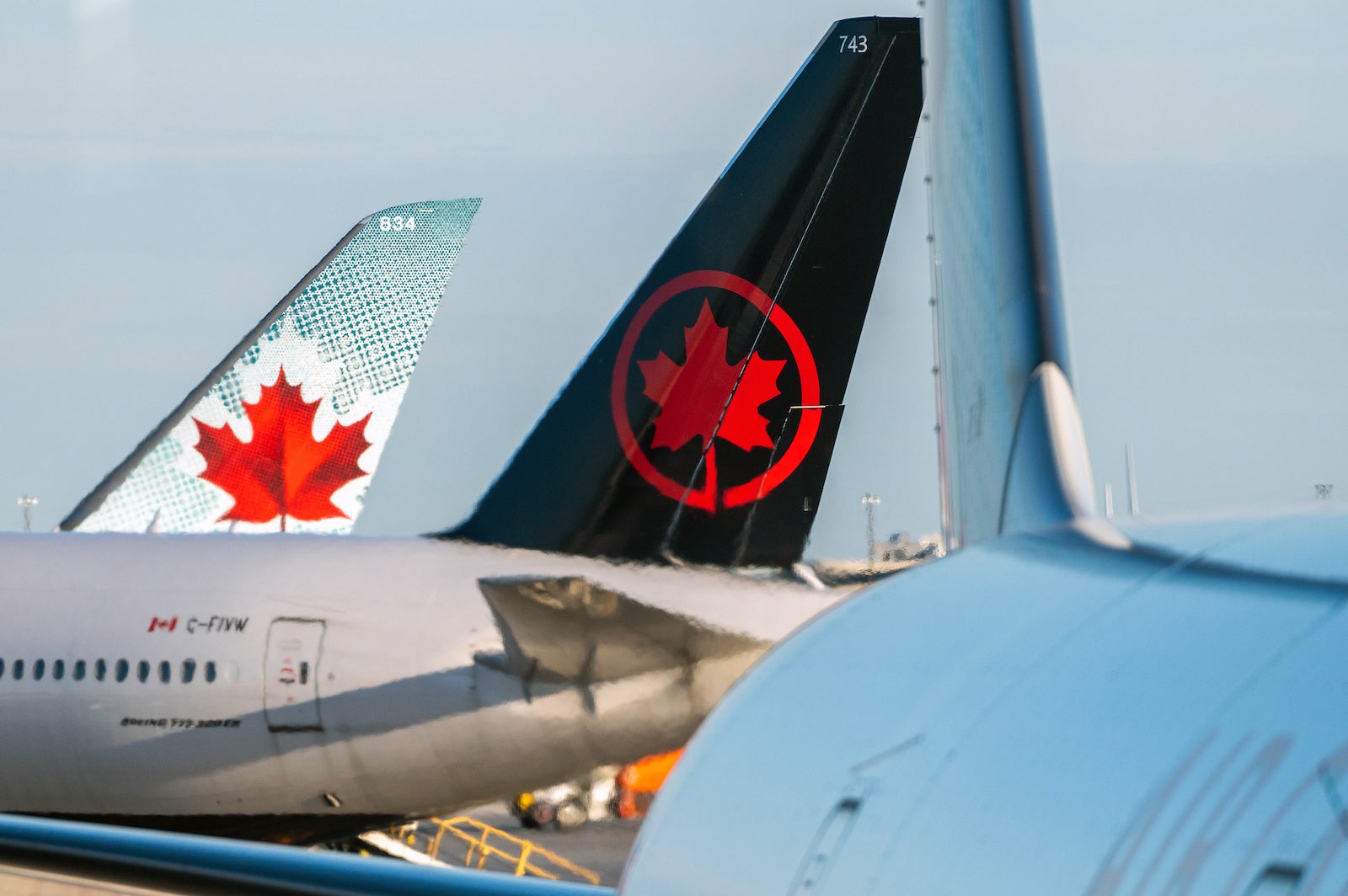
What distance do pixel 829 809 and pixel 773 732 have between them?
27 centimetres

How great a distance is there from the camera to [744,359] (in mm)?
12578

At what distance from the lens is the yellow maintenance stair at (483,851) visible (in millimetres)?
17297

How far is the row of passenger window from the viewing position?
1253 cm

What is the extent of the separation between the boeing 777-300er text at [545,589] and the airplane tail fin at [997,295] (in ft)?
19.1

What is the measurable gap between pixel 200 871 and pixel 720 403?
26.4 feet

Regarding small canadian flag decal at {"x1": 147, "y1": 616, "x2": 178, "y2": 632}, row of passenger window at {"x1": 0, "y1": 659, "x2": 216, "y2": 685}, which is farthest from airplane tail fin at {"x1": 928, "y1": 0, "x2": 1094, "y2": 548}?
small canadian flag decal at {"x1": 147, "y1": 616, "x2": 178, "y2": 632}

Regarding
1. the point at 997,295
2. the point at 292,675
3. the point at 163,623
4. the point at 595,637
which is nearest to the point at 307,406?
the point at 163,623

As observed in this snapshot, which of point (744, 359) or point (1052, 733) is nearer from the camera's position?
point (1052, 733)

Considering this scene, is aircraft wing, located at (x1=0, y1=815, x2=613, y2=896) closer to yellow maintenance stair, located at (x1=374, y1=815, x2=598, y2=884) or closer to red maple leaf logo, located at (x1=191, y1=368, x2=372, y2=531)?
yellow maintenance stair, located at (x1=374, y1=815, x2=598, y2=884)

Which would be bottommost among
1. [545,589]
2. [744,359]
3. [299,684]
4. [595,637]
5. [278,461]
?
[299,684]

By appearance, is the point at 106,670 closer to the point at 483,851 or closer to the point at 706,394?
the point at 706,394

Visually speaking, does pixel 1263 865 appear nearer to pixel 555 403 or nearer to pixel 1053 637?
pixel 1053 637

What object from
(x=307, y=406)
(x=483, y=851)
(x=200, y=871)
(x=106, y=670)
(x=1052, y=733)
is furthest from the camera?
(x=483, y=851)

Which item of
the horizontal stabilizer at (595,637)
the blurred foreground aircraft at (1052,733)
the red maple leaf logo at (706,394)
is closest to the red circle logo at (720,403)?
the red maple leaf logo at (706,394)
